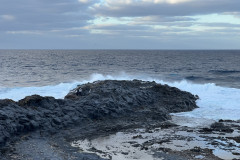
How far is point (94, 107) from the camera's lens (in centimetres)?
2405

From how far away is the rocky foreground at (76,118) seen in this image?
53.6 feet

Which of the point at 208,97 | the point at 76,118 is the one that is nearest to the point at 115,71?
the point at 208,97

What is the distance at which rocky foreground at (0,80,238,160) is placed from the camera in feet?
53.6

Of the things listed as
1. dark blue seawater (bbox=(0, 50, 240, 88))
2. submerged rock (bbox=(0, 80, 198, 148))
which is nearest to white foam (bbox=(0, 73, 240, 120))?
submerged rock (bbox=(0, 80, 198, 148))

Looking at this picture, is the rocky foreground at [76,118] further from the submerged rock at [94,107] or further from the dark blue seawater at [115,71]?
the dark blue seawater at [115,71]

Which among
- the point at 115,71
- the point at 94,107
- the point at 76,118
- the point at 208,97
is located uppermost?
the point at 94,107

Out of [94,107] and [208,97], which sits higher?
[94,107]

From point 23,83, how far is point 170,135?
3902 centimetres

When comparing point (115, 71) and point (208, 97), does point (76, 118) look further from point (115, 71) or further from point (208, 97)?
point (115, 71)

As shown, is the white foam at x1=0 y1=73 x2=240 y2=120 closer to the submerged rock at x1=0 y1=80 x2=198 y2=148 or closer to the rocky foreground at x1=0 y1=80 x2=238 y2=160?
the submerged rock at x1=0 y1=80 x2=198 y2=148

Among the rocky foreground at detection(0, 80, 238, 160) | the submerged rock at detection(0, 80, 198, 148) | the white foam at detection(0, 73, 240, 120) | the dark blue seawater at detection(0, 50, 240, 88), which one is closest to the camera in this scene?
the rocky foreground at detection(0, 80, 238, 160)

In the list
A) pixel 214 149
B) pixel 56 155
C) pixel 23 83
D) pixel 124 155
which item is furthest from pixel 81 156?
pixel 23 83

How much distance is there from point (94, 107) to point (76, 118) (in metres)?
2.48

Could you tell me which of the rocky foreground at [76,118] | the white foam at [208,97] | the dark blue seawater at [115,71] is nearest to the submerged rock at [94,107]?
the rocky foreground at [76,118]
